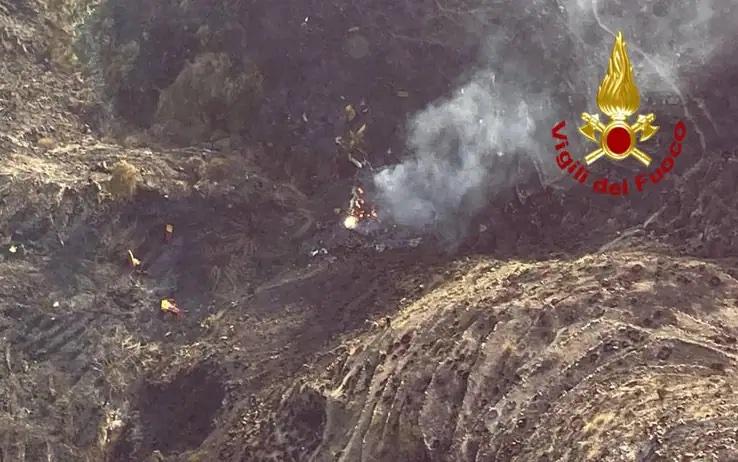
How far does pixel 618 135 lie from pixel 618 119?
1.42 ft

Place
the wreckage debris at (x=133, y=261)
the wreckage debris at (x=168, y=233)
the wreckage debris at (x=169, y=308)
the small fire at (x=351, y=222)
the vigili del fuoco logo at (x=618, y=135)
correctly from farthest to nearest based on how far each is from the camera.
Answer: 1. the small fire at (x=351, y=222)
2. the wreckage debris at (x=168, y=233)
3. the wreckage debris at (x=133, y=261)
4. the wreckage debris at (x=169, y=308)
5. the vigili del fuoco logo at (x=618, y=135)

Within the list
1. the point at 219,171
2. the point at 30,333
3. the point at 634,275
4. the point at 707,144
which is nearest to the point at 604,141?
the point at 707,144

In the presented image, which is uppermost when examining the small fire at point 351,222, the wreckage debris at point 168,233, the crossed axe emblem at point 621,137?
the crossed axe emblem at point 621,137

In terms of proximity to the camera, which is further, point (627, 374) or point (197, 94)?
point (197, 94)

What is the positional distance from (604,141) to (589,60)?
260cm

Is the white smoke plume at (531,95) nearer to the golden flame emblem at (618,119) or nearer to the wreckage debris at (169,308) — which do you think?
the golden flame emblem at (618,119)

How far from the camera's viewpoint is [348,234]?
19547 mm

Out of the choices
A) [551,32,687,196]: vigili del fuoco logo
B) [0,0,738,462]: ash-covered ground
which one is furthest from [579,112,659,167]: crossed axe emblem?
[0,0,738,462]: ash-covered ground

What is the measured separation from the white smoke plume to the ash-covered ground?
6 cm

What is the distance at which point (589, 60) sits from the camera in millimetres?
19906

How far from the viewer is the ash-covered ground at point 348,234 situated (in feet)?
47.8

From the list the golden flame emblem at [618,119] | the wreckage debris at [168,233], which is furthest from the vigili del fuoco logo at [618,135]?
the wreckage debris at [168,233]

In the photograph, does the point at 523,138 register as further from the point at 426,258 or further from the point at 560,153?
the point at 426,258

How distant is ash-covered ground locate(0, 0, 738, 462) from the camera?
47.8 ft
